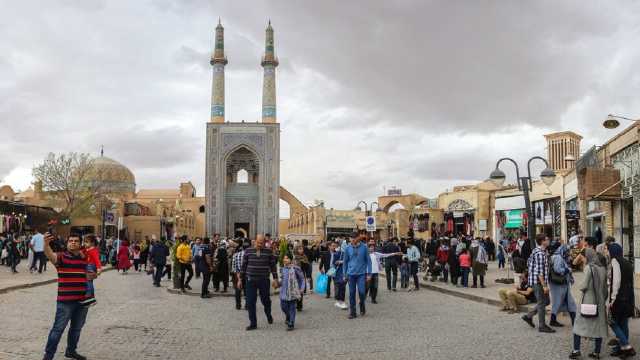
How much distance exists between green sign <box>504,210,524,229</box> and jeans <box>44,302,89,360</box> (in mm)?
29108

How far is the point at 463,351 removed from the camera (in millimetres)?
7527

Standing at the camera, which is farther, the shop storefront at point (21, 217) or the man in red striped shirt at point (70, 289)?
the shop storefront at point (21, 217)

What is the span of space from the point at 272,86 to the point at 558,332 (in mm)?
44213

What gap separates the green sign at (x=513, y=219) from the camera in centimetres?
3347

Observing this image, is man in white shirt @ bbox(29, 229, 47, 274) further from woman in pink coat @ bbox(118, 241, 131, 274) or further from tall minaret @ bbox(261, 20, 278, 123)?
tall minaret @ bbox(261, 20, 278, 123)

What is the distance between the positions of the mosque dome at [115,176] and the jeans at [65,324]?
48507 millimetres

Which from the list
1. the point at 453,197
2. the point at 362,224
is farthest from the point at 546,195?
the point at 362,224

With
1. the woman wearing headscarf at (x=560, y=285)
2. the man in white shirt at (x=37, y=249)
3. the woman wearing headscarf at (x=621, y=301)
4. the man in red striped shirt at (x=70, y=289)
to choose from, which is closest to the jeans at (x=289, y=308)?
the man in red striped shirt at (x=70, y=289)

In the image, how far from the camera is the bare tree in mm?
41688

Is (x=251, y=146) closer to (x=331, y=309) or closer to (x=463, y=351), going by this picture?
(x=331, y=309)

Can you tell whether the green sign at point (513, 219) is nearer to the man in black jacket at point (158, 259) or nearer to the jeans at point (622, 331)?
the man in black jacket at point (158, 259)

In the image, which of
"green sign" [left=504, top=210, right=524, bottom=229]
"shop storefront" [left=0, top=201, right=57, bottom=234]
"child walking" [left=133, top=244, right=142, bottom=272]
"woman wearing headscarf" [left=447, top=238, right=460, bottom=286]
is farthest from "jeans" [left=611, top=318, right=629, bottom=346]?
"shop storefront" [left=0, top=201, right=57, bottom=234]

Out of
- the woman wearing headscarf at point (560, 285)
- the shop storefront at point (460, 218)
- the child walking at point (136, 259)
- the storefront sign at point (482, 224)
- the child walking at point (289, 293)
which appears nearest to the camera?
the woman wearing headscarf at point (560, 285)

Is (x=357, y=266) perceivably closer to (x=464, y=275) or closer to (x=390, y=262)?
(x=390, y=262)
